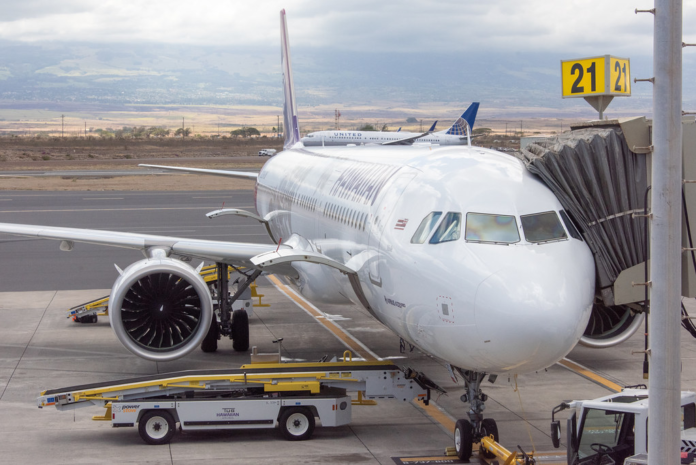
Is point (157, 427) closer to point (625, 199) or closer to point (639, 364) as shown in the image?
point (625, 199)

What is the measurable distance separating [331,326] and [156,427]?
932cm

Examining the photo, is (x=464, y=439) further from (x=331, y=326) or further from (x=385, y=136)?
(x=385, y=136)

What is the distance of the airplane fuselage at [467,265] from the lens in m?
9.37

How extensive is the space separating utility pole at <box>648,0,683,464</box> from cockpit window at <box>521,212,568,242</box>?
384cm

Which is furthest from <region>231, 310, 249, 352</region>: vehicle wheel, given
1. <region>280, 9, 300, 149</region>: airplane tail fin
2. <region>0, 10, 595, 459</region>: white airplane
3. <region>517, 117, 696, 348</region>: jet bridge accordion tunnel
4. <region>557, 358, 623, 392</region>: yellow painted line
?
<region>280, 9, 300, 149</region>: airplane tail fin

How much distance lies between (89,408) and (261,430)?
3367mm

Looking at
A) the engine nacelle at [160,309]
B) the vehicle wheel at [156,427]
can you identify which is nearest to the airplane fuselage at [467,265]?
the engine nacelle at [160,309]

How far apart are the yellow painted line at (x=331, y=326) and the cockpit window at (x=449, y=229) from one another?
7.50m

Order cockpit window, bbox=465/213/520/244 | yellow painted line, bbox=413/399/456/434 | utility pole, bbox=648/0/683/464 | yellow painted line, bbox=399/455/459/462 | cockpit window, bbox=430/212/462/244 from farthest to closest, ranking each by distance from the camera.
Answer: yellow painted line, bbox=413/399/456/434
yellow painted line, bbox=399/455/459/462
cockpit window, bbox=430/212/462/244
cockpit window, bbox=465/213/520/244
utility pole, bbox=648/0/683/464

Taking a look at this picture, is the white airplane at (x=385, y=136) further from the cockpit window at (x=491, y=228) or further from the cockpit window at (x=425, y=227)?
the cockpit window at (x=491, y=228)

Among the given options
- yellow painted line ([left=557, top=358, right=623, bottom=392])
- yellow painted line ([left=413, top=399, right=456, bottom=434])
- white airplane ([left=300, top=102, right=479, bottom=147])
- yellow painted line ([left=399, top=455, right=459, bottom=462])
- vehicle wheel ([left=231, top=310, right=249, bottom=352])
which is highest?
white airplane ([left=300, top=102, right=479, bottom=147])

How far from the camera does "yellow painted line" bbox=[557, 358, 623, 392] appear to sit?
53.4ft

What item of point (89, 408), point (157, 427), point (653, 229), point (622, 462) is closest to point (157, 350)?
point (89, 408)

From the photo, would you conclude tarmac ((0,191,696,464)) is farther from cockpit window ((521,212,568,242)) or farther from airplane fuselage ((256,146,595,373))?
cockpit window ((521,212,568,242))
